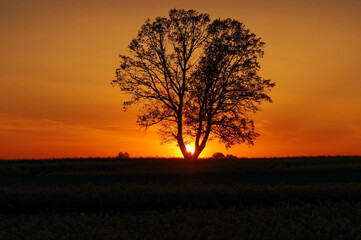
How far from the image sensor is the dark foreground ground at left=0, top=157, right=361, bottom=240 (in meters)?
13.3

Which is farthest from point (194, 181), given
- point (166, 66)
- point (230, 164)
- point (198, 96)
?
point (166, 66)

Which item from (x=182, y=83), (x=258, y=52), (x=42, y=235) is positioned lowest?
(x=42, y=235)

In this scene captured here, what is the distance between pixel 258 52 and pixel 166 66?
8.56m

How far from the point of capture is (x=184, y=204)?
62.9ft

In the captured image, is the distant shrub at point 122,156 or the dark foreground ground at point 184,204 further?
the distant shrub at point 122,156

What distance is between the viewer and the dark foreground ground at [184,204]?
13320 mm

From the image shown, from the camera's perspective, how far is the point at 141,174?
29875 millimetres

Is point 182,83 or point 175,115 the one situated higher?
point 182,83

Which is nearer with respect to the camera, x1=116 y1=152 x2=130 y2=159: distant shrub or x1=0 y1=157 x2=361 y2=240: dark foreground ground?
x1=0 y1=157 x2=361 y2=240: dark foreground ground

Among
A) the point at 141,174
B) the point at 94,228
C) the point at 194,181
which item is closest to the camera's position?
the point at 94,228

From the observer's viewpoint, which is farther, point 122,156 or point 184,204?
point 122,156

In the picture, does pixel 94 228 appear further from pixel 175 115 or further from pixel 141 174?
pixel 175 115

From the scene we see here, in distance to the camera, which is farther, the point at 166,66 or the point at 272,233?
the point at 166,66

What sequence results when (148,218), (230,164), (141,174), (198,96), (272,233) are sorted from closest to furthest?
(272,233) → (148,218) → (141,174) → (230,164) → (198,96)
